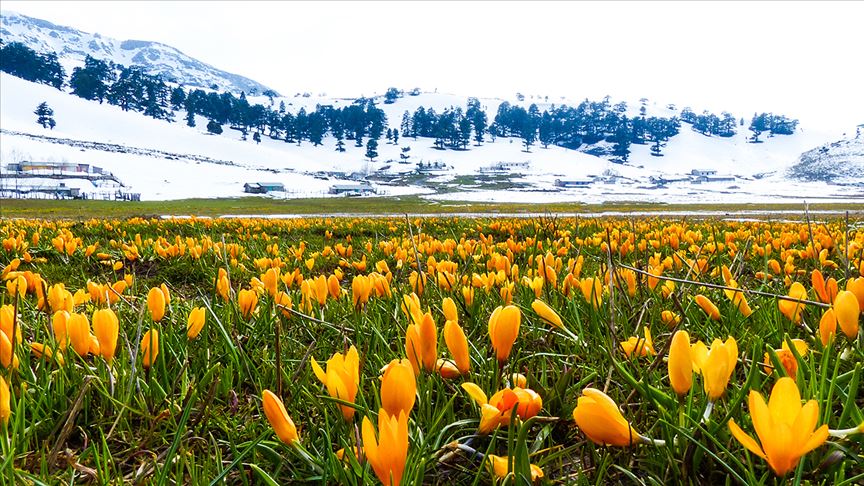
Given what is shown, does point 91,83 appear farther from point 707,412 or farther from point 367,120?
point 707,412

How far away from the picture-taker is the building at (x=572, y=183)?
103 meters

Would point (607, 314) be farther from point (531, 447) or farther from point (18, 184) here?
point (18, 184)

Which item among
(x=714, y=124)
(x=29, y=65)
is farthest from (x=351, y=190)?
(x=714, y=124)

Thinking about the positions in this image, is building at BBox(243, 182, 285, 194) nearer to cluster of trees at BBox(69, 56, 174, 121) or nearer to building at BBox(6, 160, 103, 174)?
building at BBox(6, 160, 103, 174)

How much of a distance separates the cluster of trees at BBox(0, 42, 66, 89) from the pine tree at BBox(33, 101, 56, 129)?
25.0 meters

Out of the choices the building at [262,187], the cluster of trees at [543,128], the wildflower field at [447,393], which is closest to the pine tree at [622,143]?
the cluster of trees at [543,128]

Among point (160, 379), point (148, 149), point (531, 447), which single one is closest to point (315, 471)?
point (531, 447)

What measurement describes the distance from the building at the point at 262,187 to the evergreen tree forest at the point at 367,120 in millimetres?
53031

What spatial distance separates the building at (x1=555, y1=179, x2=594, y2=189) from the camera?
103381 mm

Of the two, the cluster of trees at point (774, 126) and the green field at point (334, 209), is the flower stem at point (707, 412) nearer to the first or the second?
the green field at point (334, 209)

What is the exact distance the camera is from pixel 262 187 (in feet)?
271

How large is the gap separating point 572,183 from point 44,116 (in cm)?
11521

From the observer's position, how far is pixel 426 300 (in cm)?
206

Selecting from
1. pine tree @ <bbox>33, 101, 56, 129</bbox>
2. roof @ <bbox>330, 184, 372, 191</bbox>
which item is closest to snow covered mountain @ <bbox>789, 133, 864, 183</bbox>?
roof @ <bbox>330, 184, 372, 191</bbox>
